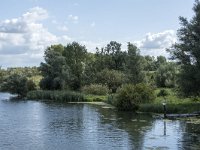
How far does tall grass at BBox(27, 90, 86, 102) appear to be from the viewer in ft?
321

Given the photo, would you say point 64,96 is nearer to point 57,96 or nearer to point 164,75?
point 57,96

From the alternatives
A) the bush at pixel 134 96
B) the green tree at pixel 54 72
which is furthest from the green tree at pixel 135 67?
the green tree at pixel 54 72

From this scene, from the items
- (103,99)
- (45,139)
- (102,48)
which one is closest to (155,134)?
(45,139)

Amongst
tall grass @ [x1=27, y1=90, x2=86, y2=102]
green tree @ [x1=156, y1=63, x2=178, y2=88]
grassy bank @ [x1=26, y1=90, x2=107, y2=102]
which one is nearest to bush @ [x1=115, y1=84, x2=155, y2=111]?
grassy bank @ [x1=26, y1=90, x2=107, y2=102]

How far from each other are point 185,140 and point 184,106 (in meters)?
21.9

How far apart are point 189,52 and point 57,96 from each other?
165 ft

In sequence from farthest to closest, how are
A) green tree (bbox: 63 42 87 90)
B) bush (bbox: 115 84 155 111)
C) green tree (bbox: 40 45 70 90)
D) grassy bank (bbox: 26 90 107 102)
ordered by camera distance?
green tree (bbox: 63 42 87 90)
green tree (bbox: 40 45 70 90)
grassy bank (bbox: 26 90 107 102)
bush (bbox: 115 84 155 111)

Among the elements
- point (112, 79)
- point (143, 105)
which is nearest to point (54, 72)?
point (112, 79)

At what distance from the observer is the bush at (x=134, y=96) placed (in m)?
65.1

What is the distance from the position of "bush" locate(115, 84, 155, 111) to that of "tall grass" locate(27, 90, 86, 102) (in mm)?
29222

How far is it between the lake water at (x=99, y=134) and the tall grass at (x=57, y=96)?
4060cm

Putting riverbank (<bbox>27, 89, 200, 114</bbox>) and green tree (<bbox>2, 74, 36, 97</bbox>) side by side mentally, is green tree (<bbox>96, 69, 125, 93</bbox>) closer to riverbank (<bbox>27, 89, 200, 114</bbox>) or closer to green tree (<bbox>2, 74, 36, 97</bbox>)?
riverbank (<bbox>27, 89, 200, 114</bbox>)

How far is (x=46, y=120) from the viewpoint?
5594 centimetres

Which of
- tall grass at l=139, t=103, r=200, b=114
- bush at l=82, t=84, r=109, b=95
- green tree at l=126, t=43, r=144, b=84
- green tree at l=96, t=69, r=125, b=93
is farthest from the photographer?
green tree at l=96, t=69, r=125, b=93
